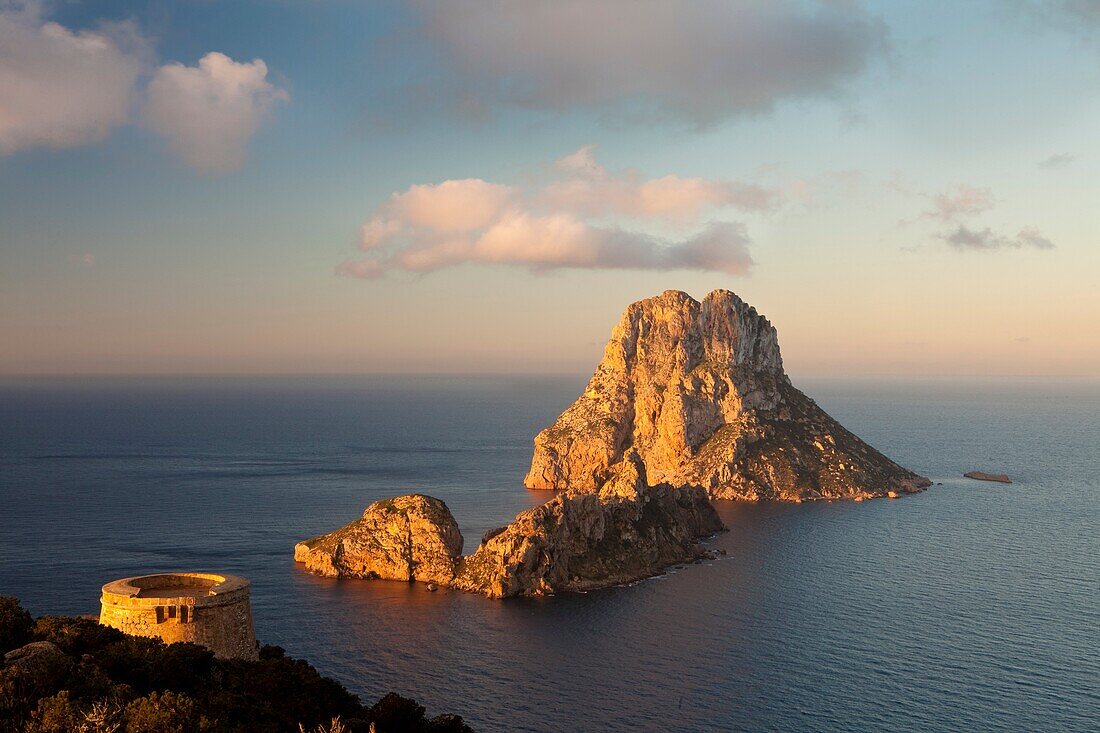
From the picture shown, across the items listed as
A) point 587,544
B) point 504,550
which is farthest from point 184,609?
point 587,544

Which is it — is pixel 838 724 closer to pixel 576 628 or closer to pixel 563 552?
pixel 576 628

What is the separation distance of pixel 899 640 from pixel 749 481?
335 ft

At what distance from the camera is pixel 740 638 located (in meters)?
97.6

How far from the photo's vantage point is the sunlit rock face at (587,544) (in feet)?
389

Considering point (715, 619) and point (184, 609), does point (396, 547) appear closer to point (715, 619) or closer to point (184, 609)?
point (715, 619)

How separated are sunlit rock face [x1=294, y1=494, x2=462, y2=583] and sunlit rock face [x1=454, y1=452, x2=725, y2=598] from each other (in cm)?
409

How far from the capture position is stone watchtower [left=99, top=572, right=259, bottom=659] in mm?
37812

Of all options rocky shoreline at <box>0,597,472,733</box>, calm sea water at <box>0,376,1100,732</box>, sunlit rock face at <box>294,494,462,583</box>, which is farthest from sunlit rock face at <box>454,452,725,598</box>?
rocky shoreline at <box>0,597,472,733</box>

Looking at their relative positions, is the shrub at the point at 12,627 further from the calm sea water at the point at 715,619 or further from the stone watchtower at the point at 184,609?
the calm sea water at the point at 715,619

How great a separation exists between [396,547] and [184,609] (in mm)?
87642

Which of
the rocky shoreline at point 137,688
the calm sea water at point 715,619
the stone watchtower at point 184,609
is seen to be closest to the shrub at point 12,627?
the rocky shoreline at point 137,688

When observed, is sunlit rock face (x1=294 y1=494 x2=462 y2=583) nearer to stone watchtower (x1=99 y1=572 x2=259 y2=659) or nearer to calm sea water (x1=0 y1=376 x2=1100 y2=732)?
calm sea water (x1=0 y1=376 x2=1100 y2=732)

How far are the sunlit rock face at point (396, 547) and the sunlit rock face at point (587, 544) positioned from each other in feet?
13.4

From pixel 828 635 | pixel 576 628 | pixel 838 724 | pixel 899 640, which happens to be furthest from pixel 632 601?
pixel 838 724
